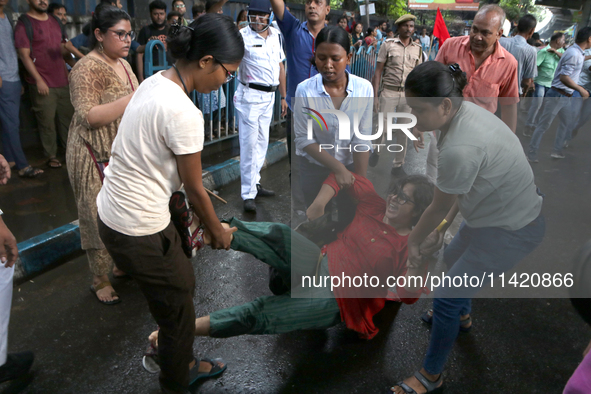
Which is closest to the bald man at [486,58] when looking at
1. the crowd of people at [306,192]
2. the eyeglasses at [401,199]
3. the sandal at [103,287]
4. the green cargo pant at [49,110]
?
the crowd of people at [306,192]

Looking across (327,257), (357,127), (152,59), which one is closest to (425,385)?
(327,257)

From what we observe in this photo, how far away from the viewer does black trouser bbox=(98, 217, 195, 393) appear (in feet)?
5.10

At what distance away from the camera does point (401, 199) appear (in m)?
1.92

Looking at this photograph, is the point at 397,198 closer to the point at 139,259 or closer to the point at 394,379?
the point at 394,379

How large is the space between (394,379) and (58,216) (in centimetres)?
292

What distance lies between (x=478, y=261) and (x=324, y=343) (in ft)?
3.08

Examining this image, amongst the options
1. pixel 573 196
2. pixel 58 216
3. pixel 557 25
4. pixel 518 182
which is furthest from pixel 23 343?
pixel 557 25

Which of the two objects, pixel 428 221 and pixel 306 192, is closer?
pixel 428 221

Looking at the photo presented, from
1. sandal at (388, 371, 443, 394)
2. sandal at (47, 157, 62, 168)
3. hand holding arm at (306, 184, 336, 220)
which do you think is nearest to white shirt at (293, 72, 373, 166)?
hand holding arm at (306, 184, 336, 220)

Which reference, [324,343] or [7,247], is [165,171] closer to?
[7,247]

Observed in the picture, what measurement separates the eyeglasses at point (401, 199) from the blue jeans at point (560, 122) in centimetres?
54

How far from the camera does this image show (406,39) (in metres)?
5.32

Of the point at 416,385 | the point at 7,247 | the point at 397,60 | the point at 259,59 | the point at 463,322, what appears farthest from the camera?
the point at 397,60

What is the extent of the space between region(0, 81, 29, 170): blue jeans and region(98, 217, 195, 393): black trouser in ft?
10.3
